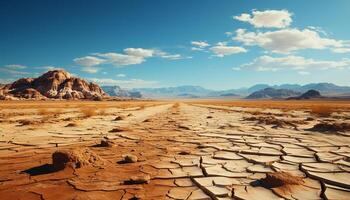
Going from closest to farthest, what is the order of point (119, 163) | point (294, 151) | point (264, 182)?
1. point (264, 182)
2. point (119, 163)
3. point (294, 151)

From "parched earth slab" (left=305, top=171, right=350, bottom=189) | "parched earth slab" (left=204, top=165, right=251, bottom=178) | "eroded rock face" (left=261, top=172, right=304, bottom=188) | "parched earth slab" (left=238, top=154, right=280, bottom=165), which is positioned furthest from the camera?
"parched earth slab" (left=238, top=154, right=280, bottom=165)

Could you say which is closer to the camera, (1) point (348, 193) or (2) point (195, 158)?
(1) point (348, 193)

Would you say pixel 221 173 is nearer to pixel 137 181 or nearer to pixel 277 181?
pixel 277 181

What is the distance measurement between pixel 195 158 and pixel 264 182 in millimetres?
1692

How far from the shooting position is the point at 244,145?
632 cm

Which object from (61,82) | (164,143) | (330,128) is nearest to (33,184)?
(164,143)

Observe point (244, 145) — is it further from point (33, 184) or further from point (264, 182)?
point (33, 184)

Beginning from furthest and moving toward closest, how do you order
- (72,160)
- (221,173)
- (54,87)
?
(54,87), (72,160), (221,173)

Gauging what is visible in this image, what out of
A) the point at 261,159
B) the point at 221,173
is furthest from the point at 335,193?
the point at 261,159

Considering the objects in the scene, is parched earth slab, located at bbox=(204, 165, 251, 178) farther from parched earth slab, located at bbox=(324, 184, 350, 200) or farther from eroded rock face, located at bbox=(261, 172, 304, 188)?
parched earth slab, located at bbox=(324, 184, 350, 200)

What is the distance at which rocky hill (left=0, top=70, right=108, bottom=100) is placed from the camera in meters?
114

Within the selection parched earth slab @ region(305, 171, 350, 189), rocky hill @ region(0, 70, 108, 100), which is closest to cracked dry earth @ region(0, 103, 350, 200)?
parched earth slab @ region(305, 171, 350, 189)

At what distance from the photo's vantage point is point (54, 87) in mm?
123438

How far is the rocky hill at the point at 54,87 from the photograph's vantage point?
114m
